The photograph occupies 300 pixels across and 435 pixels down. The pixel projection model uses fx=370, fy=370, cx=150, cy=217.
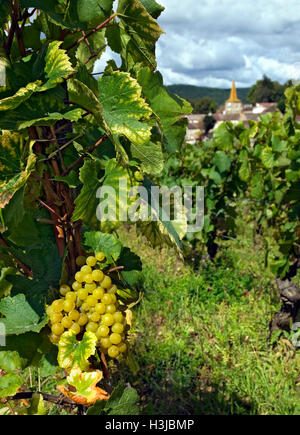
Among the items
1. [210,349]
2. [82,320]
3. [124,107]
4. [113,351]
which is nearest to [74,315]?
[82,320]

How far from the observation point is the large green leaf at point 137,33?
901mm

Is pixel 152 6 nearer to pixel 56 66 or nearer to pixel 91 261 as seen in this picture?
pixel 56 66

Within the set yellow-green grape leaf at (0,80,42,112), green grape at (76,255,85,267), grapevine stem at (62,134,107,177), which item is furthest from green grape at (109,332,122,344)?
yellow-green grape leaf at (0,80,42,112)

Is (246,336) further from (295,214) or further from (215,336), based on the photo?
(295,214)

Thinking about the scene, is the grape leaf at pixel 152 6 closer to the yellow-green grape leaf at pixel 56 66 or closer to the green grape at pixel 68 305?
the yellow-green grape leaf at pixel 56 66

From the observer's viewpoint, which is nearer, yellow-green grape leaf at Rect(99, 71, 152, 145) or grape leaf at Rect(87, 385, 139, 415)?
yellow-green grape leaf at Rect(99, 71, 152, 145)

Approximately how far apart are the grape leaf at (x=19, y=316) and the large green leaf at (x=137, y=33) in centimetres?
75

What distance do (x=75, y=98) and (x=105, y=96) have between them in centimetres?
8

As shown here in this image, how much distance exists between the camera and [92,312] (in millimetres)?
1005

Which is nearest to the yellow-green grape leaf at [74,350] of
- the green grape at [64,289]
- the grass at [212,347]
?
the green grape at [64,289]

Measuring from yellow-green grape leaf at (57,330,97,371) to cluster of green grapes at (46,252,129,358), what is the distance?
0.03 meters

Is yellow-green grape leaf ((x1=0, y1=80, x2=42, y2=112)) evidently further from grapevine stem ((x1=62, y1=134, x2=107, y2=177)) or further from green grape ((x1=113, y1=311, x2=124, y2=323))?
green grape ((x1=113, y1=311, x2=124, y2=323))

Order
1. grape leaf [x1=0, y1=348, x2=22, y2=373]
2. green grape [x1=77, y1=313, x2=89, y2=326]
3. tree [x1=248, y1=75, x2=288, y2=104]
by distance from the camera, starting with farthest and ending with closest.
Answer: tree [x1=248, y1=75, x2=288, y2=104]
grape leaf [x1=0, y1=348, x2=22, y2=373]
green grape [x1=77, y1=313, x2=89, y2=326]

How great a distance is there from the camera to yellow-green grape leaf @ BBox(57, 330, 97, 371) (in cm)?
91
